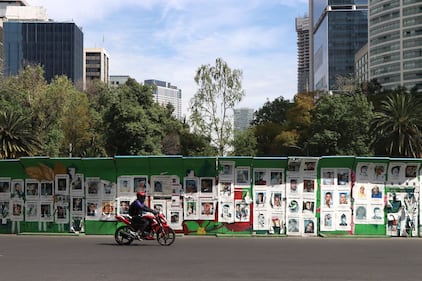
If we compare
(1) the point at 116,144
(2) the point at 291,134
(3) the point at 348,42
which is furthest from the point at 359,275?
(3) the point at 348,42

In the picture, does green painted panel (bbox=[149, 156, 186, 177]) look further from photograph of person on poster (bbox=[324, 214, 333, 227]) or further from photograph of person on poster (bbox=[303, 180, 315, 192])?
photograph of person on poster (bbox=[324, 214, 333, 227])

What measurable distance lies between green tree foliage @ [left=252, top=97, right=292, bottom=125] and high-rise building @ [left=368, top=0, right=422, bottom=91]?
2410 inches

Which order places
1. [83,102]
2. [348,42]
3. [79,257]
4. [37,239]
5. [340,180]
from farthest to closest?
[348,42] < [83,102] < [340,180] < [37,239] < [79,257]

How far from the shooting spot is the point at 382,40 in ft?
514

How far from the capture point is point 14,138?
43594 millimetres

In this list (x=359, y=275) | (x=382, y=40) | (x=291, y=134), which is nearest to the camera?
(x=359, y=275)

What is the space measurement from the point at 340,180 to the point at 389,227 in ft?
7.62

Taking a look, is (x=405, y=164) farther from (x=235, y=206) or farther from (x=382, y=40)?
(x=382, y=40)

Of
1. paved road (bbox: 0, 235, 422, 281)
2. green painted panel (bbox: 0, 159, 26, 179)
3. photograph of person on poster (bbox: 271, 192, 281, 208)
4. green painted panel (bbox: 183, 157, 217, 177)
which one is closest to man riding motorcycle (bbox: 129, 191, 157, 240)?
paved road (bbox: 0, 235, 422, 281)

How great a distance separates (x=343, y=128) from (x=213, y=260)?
50.7 meters

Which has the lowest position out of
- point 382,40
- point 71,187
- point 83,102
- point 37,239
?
point 37,239

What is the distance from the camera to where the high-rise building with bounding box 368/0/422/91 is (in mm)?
146375

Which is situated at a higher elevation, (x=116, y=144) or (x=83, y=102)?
(x=83, y=102)

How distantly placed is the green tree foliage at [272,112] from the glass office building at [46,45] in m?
81.3
